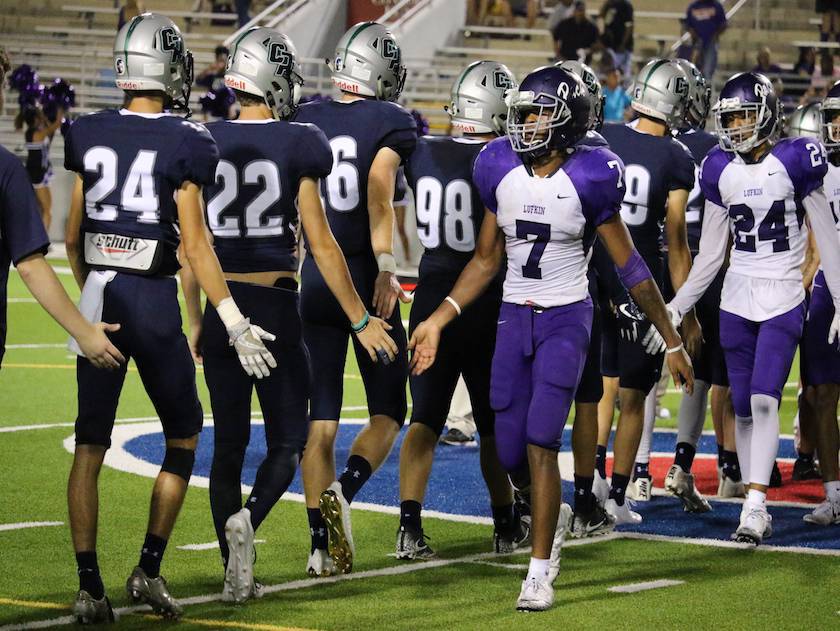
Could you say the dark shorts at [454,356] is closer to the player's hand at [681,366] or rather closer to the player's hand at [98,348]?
the player's hand at [681,366]

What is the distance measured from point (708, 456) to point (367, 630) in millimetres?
4141

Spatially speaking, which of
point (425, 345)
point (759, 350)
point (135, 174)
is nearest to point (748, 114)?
point (759, 350)

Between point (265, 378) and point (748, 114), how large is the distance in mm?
2483

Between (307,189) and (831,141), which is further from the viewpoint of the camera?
(831,141)

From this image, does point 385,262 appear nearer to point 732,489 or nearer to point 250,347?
point 250,347

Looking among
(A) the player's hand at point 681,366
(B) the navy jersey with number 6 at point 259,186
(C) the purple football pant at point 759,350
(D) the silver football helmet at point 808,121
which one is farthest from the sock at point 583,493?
(D) the silver football helmet at point 808,121

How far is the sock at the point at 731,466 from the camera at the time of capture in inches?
304

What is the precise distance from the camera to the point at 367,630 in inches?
204

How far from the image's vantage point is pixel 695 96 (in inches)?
298

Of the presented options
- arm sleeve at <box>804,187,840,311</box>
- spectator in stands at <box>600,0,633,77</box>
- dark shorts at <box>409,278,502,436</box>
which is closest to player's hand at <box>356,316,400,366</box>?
dark shorts at <box>409,278,502,436</box>

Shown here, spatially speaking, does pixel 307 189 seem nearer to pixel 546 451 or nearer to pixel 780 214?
pixel 546 451

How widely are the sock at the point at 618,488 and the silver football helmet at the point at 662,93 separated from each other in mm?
1666

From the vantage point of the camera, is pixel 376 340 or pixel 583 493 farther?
pixel 583 493

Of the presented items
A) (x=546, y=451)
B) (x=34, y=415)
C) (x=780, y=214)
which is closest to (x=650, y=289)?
(x=546, y=451)
